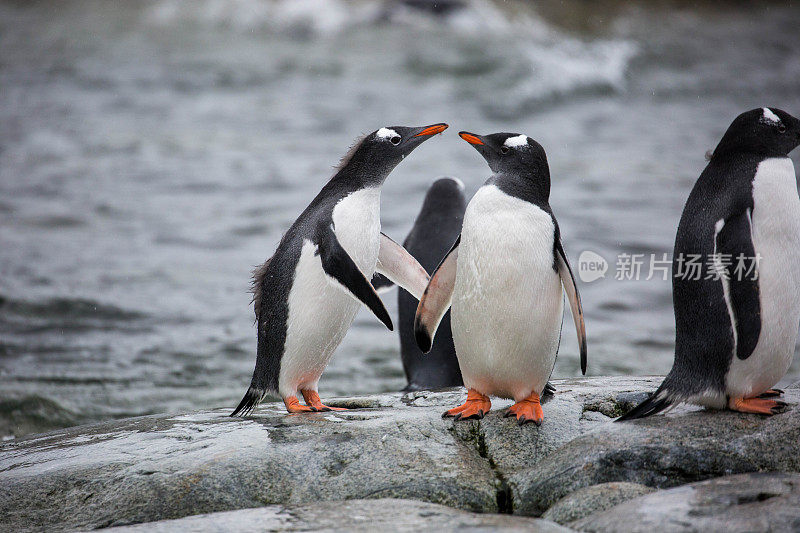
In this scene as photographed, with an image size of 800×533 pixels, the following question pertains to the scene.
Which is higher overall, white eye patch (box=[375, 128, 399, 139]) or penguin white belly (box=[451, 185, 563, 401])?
white eye patch (box=[375, 128, 399, 139])

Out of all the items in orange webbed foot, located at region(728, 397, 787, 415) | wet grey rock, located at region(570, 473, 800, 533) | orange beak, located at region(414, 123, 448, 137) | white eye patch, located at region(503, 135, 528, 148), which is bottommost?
wet grey rock, located at region(570, 473, 800, 533)

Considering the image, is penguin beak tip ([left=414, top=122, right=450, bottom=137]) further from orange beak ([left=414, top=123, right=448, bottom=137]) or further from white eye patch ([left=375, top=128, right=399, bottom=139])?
white eye patch ([left=375, top=128, right=399, bottom=139])

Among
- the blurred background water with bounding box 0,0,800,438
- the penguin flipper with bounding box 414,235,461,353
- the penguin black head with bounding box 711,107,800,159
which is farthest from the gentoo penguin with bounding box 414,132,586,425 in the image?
the blurred background water with bounding box 0,0,800,438

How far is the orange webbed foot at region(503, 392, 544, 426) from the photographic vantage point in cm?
353

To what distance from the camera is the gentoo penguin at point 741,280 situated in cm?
339

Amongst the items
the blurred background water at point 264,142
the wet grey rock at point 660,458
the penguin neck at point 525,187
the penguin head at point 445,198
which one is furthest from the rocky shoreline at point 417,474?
the blurred background water at point 264,142

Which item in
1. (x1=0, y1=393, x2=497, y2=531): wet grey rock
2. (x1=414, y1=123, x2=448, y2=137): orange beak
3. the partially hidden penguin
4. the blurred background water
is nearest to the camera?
(x1=0, y1=393, x2=497, y2=531): wet grey rock

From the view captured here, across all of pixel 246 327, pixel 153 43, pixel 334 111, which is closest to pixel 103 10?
pixel 153 43

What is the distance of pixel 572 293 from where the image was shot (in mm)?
3549

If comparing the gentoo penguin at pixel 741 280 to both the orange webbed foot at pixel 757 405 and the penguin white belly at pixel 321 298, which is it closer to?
the orange webbed foot at pixel 757 405

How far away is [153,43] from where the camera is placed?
82.1 ft

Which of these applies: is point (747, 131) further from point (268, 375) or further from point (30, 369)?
point (30, 369)

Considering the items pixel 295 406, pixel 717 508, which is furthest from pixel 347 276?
pixel 717 508

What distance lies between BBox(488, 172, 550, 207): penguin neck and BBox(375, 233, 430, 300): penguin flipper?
2.94 feet
